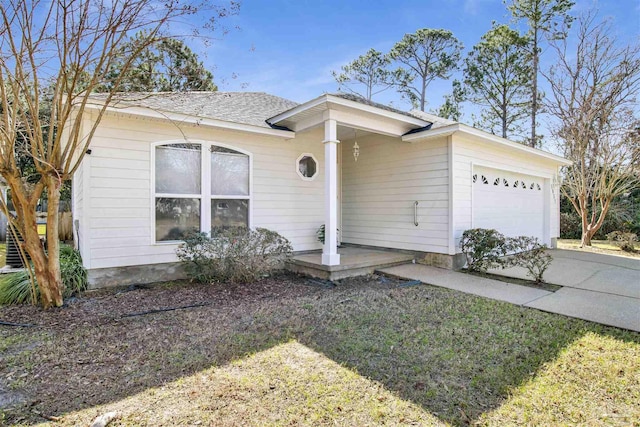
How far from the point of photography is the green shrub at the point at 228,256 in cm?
572

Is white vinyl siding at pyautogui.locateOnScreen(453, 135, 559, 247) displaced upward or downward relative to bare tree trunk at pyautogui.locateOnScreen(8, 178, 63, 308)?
upward

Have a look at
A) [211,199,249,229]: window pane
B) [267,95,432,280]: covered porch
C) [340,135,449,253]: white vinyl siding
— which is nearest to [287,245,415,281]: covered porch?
[267,95,432,280]: covered porch

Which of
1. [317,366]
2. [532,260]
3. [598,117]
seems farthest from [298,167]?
[598,117]

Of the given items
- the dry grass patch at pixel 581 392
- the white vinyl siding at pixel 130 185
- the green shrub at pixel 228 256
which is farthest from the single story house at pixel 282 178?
the dry grass patch at pixel 581 392

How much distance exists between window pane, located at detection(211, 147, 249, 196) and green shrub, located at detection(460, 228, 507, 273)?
4.54 m

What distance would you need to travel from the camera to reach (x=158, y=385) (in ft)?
8.65

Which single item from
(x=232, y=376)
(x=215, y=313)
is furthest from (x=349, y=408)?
(x=215, y=313)

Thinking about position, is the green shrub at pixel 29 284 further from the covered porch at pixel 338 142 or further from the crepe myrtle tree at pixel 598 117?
the crepe myrtle tree at pixel 598 117

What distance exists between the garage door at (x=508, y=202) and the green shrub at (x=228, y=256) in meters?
4.83

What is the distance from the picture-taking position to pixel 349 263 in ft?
20.9

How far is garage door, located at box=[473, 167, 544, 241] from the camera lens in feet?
26.0

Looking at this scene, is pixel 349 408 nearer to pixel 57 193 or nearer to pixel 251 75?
pixel 57 193

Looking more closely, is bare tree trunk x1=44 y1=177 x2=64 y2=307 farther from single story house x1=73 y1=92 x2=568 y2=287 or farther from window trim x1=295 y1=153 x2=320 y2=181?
window trim x1=295 y1=153 x2=320 y2=181

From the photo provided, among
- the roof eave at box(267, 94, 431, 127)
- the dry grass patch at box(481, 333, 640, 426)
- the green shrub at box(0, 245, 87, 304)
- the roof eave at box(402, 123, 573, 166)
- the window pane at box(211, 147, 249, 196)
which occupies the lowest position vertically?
the dry grass patch at box(481, 333, 640, 426)
